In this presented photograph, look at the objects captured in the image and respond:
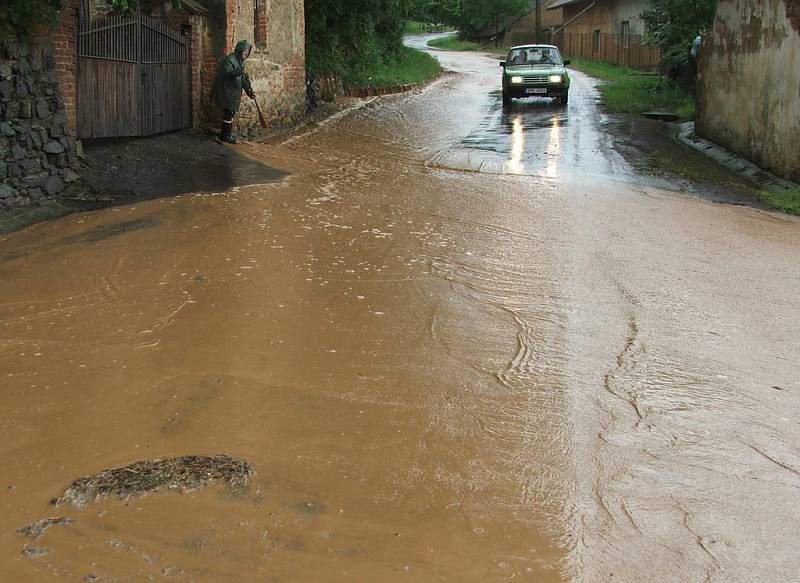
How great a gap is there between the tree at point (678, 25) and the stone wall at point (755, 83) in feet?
10.7

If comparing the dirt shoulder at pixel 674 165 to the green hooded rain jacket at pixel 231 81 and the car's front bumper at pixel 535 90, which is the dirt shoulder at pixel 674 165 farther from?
the green hooded rain jacket at pixel 231 81

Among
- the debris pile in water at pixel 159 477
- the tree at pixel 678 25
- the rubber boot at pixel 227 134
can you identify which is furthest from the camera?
the tree at pixel 678 25

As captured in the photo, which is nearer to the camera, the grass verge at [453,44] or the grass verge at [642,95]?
the grass verge at [642,95]

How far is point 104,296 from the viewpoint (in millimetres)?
6805

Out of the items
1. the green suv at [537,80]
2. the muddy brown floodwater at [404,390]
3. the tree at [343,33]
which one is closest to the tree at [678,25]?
the green suv at [537,80]

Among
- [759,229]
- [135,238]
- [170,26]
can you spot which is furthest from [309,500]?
[170,26]

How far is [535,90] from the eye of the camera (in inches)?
838

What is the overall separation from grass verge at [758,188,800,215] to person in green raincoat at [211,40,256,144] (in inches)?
308

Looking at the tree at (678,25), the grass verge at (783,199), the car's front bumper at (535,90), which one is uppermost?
the tree at (678,25)

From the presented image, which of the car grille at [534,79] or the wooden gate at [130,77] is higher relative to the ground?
the car grille at [534,79]

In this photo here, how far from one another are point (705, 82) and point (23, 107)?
12537mm

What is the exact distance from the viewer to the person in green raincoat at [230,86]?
45.0 feet

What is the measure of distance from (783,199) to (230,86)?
8.18 m

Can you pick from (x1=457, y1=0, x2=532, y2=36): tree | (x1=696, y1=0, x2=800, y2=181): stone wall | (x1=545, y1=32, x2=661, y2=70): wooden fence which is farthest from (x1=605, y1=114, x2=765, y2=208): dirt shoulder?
(x1=457, y1=0, x2=532, y2=36): tree
